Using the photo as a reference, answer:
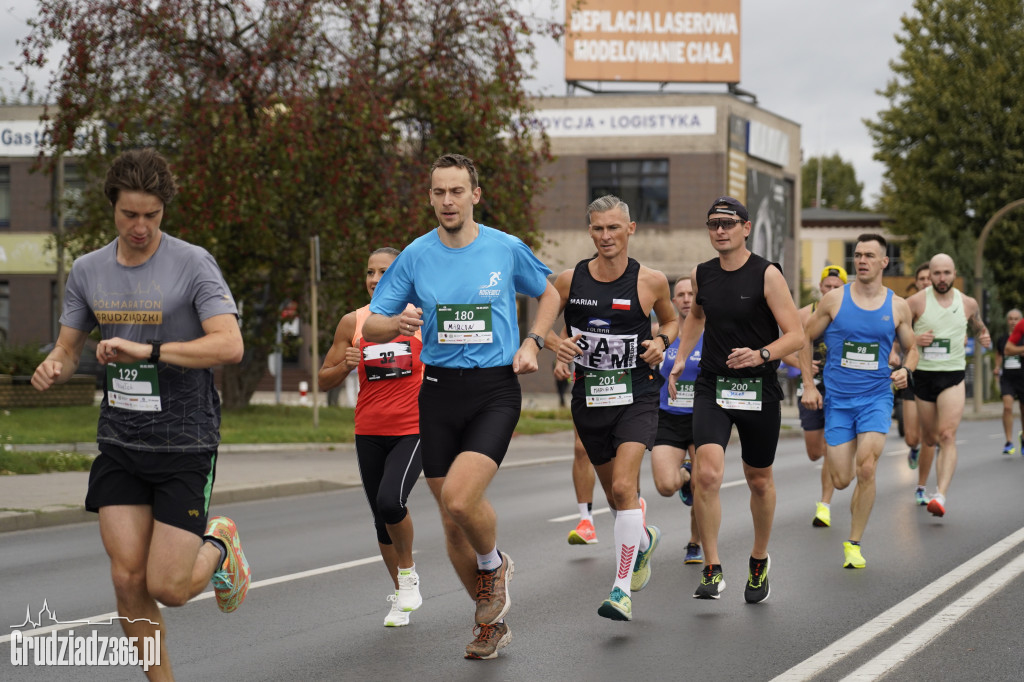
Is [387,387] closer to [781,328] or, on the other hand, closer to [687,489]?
[781,328]

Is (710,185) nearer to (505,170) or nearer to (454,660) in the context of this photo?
(505,170)

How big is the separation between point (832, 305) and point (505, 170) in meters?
14.3

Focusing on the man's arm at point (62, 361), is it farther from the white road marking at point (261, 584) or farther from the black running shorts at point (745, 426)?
the black running shorts at point (745, 426)

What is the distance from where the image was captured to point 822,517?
1134cm

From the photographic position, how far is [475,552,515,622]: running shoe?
638cm

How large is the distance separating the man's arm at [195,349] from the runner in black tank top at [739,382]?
3.44 metres

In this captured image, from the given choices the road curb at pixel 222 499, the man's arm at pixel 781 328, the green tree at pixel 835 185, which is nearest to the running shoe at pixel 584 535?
the man's arm at pixel 781 328

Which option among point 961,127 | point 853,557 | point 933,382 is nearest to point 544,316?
point 853,557

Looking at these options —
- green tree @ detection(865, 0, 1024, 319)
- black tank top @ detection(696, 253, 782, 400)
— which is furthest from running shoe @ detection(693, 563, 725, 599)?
green tree @ detection(865, 0, 1024, 319)

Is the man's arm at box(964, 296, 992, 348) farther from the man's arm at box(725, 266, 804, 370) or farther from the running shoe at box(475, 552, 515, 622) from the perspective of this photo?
the running shoe at box(475, 552, 515, 622)

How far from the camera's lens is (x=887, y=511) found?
12375 millimetres

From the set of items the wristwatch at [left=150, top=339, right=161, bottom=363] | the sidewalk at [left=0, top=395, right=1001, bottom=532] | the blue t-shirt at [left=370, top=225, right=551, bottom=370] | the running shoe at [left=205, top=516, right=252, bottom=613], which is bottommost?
the sidewalk at [left=0, top=395, right=1001, bottom=532]

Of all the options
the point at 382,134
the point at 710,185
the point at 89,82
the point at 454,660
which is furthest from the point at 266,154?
the point at 710,185

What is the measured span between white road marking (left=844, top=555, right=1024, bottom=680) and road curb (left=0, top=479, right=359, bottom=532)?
740 centimetres
